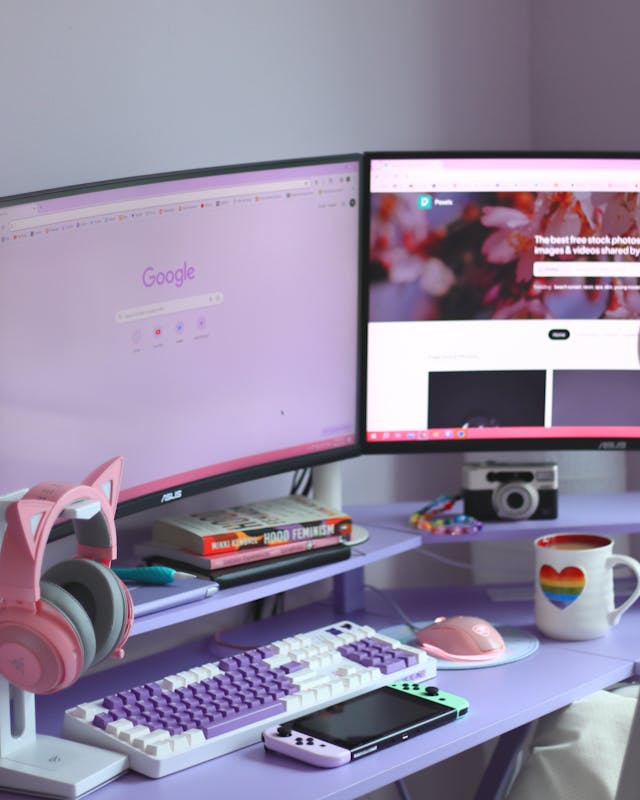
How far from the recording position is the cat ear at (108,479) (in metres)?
1.14

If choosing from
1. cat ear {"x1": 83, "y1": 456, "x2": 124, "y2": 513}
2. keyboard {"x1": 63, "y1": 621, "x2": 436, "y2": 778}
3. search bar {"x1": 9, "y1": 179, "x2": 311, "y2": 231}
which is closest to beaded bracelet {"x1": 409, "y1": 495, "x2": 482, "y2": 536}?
keyboard {"x1": 63, "y1": 621, "x2": 436, "y2": 778}

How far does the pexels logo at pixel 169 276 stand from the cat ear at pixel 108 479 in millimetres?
310

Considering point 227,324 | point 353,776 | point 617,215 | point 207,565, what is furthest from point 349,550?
point 617,215

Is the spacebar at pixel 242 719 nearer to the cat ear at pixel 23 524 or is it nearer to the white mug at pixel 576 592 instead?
the cat ear at pixel 23 524

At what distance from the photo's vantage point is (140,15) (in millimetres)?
1597

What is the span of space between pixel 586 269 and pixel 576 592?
450 mm

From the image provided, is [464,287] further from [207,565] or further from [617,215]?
[207,565]

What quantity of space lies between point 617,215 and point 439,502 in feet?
1.50

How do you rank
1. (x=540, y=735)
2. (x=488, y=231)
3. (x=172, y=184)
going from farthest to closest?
1. (x=488, y=231)
2. (x=540, y=735)
3. (x=172, y=184)

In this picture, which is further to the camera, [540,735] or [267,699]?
[540,735]

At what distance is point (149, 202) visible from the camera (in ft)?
4.61

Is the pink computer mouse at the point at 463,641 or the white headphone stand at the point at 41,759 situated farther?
the pink computer mouse at the point at 463,641

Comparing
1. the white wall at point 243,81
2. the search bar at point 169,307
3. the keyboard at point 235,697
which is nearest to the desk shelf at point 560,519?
the keyboard at point 235,697

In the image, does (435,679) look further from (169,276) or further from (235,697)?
(169,276)
